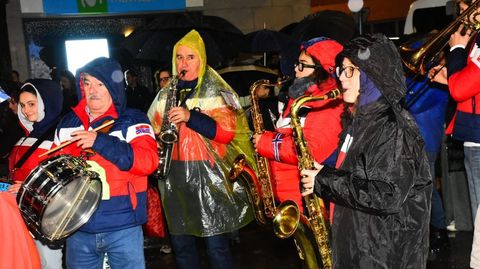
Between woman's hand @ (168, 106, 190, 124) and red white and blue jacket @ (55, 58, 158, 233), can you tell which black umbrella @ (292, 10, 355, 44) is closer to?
woman's hand @ (168, 106, 190, 124)

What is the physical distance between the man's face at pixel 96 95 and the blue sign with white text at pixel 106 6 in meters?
8.37

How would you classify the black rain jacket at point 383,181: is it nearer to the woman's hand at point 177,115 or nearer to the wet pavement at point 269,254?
the woman's hand at point 177,115

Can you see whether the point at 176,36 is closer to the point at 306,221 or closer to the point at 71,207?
the point at 306,221

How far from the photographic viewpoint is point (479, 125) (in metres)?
4.08

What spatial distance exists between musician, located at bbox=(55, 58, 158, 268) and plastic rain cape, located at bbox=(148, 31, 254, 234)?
28.7 inches

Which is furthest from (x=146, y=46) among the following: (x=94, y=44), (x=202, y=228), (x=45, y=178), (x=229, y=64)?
(x=94, y=44)

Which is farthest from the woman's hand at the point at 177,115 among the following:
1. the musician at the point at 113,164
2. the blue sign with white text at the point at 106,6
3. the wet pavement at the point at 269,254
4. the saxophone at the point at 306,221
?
the blue sign with white text at the point at 106,6

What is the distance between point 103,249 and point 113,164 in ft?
1.79

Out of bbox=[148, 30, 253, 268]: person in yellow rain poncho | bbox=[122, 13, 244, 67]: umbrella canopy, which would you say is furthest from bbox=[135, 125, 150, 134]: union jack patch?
bbox=[122, 13, 244, 67]: umbrella canopy

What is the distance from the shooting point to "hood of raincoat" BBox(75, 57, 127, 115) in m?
3.60

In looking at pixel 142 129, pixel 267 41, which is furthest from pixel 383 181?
pixel 267 41

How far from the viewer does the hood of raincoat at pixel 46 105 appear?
4.18 m

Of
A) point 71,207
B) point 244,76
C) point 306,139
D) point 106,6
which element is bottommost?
point 71,207

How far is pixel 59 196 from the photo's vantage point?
3.20m
